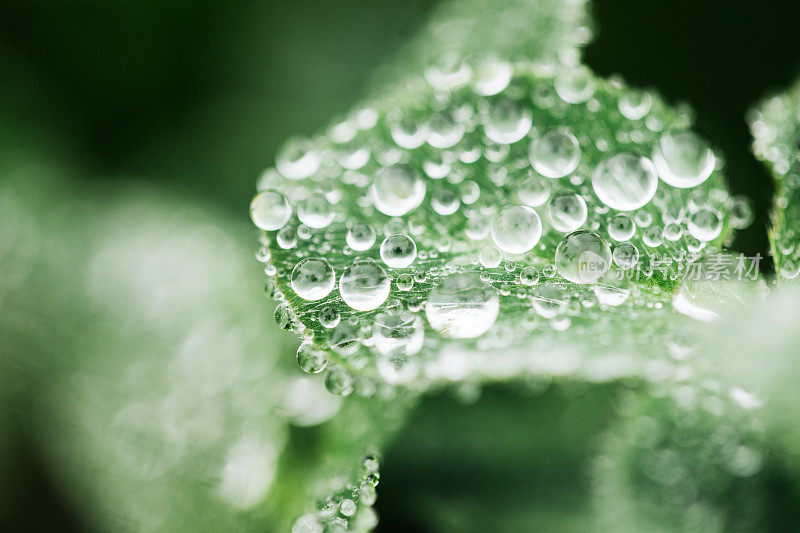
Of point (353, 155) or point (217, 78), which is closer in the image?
point (353, 155)

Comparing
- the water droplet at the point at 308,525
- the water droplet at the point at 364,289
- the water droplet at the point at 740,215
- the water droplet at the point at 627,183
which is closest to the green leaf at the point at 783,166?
the water droplet at the point at 740,215

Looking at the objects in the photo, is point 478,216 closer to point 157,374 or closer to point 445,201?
point 445,201

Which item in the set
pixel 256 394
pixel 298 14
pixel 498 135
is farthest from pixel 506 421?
pixel 298 14

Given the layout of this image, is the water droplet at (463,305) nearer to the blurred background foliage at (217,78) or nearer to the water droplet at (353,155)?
the water droplet at (353,155)

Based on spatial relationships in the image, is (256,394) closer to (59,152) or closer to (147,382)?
(147,382)

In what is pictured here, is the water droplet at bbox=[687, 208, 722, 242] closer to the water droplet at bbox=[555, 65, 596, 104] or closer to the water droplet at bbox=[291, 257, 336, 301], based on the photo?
the water droplet at bbox=[555, 65, 596, 104]

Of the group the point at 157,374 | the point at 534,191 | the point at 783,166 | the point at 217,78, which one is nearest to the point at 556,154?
the point at 534,191

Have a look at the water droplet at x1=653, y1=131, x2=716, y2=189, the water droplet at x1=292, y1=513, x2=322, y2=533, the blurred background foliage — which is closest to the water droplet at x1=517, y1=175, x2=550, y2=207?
the water droplet at x1=653, y1=131, x2=716, y2=189
